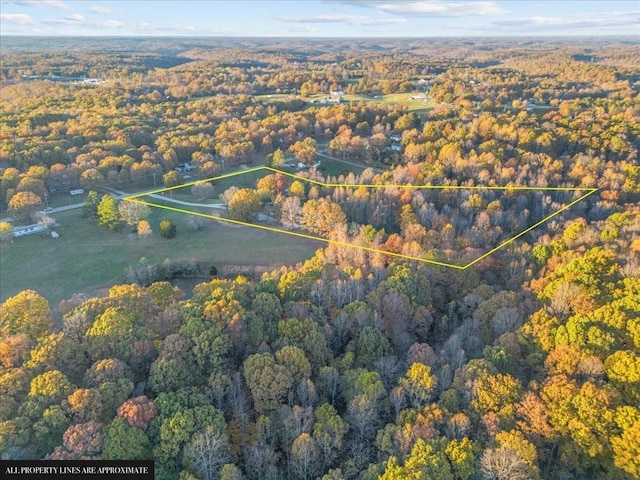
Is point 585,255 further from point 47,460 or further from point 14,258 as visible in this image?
point 14,258

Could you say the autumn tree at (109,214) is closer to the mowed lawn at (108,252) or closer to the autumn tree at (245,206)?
the mowed lawn at (108,252)

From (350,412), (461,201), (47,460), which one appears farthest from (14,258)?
(461,201)

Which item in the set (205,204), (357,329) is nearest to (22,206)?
(205,204)

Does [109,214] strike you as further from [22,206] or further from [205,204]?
[205,204]

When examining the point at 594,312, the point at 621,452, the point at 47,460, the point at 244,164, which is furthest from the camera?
the point at 244,164

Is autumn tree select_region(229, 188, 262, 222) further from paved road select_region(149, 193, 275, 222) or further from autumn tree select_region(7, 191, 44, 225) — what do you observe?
autumn tree select_region(7, 191, 44, 225)
